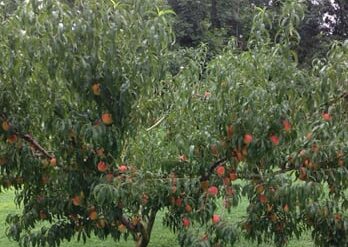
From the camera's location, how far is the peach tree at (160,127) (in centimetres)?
239

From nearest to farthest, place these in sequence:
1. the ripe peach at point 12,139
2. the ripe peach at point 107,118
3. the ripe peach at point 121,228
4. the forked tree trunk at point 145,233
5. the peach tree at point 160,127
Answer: the peach tree at point 160,127
the ripe peach at point 107,118
the ripe peach at point 12,139
the ripe peach at point 121,228
the forked tree trunk at point 145,233

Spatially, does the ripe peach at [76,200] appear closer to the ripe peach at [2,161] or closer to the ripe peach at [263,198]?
the ripe peach at [2,161]

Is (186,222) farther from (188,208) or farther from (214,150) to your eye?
(214,150)

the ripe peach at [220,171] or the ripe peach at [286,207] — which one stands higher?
the ripe peach at [220,171]

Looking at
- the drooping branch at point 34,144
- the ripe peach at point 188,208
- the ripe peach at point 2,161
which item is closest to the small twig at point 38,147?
the drooping branch at point 34,144

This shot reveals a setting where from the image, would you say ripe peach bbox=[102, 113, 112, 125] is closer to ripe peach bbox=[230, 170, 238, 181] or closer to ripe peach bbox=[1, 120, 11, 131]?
ripe peach bbox=[1, 120, 11, 131]

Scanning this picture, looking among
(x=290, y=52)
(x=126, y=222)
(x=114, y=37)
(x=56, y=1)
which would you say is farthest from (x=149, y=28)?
(x=126, y=222)

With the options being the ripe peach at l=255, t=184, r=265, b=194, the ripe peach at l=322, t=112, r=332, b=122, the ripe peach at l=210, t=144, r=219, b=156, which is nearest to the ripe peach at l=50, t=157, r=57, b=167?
the ripe peach at l=210, t=144, r=219, b=156

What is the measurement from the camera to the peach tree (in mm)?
2387

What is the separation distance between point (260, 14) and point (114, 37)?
0.62 metres

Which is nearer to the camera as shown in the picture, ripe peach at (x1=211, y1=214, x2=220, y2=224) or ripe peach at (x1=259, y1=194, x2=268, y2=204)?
ripe peach at (x1=211, y1=214, x2=220, y2=224)

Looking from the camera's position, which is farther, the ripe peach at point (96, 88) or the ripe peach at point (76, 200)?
the ripe peach at point (76, 200)

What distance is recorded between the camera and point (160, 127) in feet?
10.7

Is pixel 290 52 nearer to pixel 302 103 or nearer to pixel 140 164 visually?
pixel 302 103
